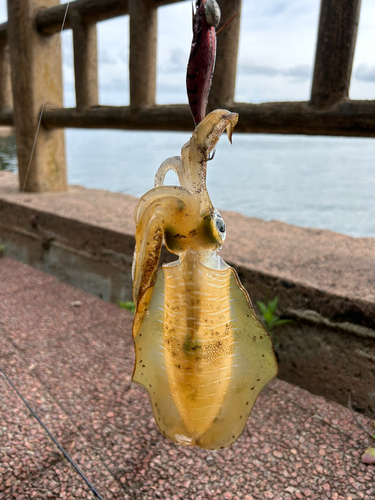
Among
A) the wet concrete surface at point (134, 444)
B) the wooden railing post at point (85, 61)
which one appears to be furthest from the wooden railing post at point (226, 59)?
the wet concrete surface at point (134, 444)

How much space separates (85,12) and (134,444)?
231 cm

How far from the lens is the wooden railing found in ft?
5.04

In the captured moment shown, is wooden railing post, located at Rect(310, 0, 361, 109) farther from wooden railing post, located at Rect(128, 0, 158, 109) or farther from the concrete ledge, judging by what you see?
wooden railing post, located at Rect(128, 0, 158, 109)

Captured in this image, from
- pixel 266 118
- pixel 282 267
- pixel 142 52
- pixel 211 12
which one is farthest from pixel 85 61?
pixel 211 12

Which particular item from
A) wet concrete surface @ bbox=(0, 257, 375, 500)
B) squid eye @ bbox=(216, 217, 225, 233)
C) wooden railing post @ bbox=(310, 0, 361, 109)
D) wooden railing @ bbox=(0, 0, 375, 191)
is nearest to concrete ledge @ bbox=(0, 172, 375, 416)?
wet concrete surface @ bbox=(0, 257, 375, 500)

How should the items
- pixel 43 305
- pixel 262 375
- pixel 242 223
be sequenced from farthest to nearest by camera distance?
pixel 242 223
pixel 43 305
pixel 262 375

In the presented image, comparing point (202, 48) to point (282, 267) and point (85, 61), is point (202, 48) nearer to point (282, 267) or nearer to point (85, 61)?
point (282, 267)

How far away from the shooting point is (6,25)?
9.37 feet

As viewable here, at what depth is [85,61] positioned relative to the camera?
8.27 feet

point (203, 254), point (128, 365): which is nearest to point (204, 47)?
point (203, 254)

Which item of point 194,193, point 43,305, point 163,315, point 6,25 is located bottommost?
point 43,305

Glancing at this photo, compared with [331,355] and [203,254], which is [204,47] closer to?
[203,254]

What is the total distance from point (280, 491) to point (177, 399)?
432 millimetres

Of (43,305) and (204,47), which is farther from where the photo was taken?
(43,305)
